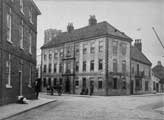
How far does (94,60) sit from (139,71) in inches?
436

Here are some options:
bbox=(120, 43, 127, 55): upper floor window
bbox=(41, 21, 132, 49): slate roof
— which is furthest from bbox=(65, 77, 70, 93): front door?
bbox=(120, 43, 127, 55): upper floor window

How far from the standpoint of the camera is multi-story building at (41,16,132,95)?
38625 mm

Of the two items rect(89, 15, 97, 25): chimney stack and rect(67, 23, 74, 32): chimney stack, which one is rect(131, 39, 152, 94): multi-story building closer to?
rect(89, 15, 97, 25): chimney stack

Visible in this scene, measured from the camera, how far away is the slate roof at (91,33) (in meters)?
40.1

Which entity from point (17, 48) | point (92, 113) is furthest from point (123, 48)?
point (92, 113)

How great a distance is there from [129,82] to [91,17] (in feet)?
40.7

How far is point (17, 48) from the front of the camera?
1925 centimetres

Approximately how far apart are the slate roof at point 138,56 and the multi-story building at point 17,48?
25693mm

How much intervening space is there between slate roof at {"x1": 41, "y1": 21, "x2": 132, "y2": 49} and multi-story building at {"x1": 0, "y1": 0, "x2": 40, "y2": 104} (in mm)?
16244

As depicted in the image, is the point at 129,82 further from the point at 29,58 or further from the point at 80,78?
the point at 29,58

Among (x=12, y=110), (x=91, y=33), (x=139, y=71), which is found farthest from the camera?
(x=139, y=71)

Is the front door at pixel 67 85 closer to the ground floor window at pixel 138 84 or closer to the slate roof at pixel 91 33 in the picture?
the slate roof at pixel 91 33

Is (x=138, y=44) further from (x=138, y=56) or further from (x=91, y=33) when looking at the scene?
(x=91, y=33)

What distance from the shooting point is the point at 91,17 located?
1789 inches
